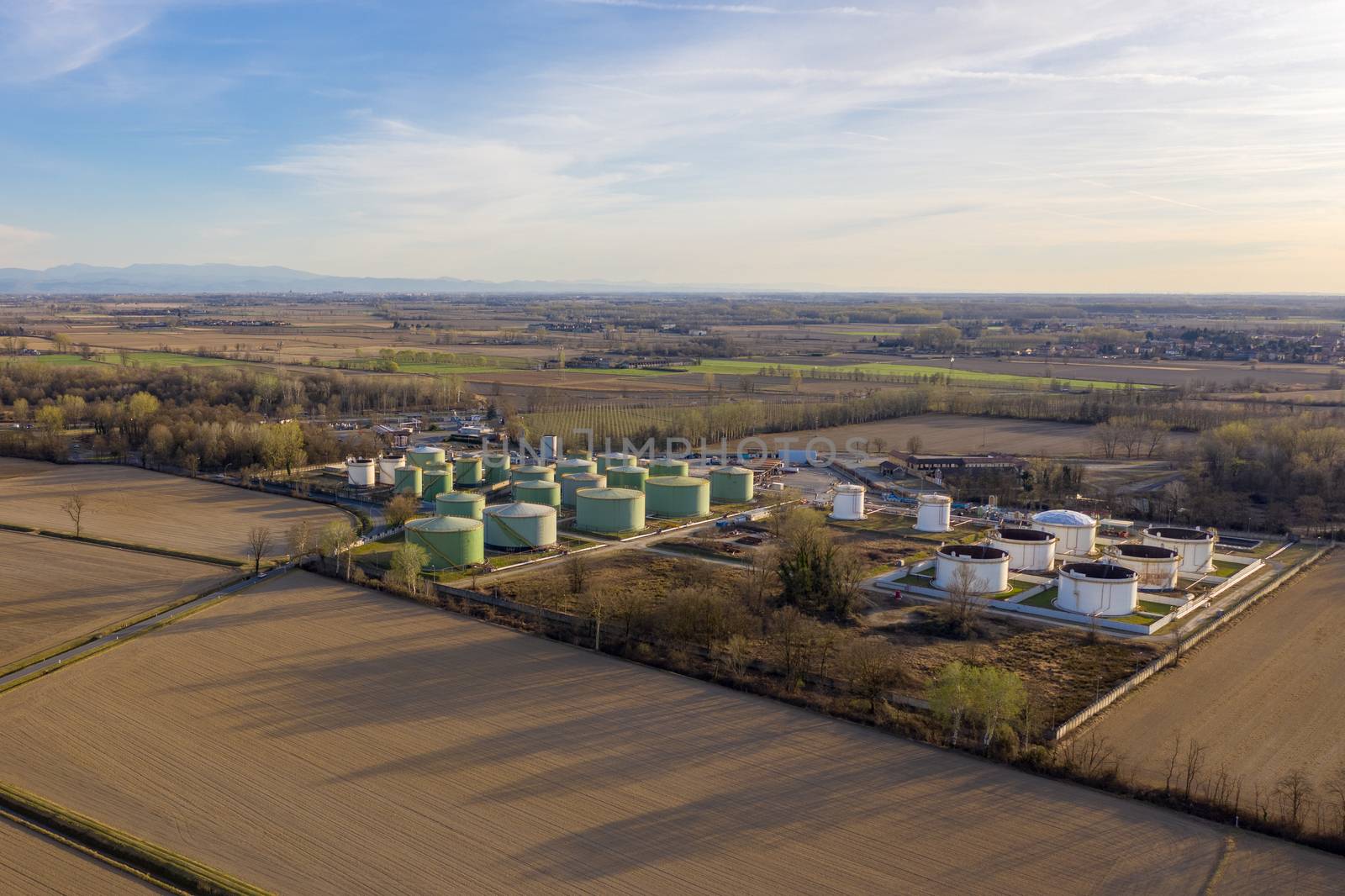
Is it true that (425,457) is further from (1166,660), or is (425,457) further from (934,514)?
(1166,660)

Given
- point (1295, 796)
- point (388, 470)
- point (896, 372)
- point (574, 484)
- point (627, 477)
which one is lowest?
point (1295, 796)

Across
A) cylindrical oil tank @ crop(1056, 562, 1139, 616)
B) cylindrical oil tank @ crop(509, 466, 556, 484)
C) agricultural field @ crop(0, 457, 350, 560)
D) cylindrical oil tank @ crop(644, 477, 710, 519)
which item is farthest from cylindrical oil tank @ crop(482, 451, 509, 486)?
cylindrical oil tank @ crop(1056, 562, 1139, 616)

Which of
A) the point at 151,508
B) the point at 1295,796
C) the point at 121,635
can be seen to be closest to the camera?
the point at 1295,796

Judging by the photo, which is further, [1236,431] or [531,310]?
[531,310]

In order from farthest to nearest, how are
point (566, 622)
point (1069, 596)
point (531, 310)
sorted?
point (531, 310) < point (1069, 596) < point (566, 622)

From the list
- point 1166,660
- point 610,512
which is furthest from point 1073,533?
point 610,512

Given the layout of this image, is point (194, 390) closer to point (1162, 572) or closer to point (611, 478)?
point (611, 478)

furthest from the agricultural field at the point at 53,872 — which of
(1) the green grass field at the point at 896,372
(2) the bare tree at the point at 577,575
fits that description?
(1) the green grass field at the point at 896,372

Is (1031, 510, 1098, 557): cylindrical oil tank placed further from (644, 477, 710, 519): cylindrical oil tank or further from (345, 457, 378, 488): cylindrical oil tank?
(345, 457, 378, 488): cylindrical oil tank

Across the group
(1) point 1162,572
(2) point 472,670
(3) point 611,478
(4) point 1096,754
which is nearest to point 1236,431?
(1) point 1162,572
